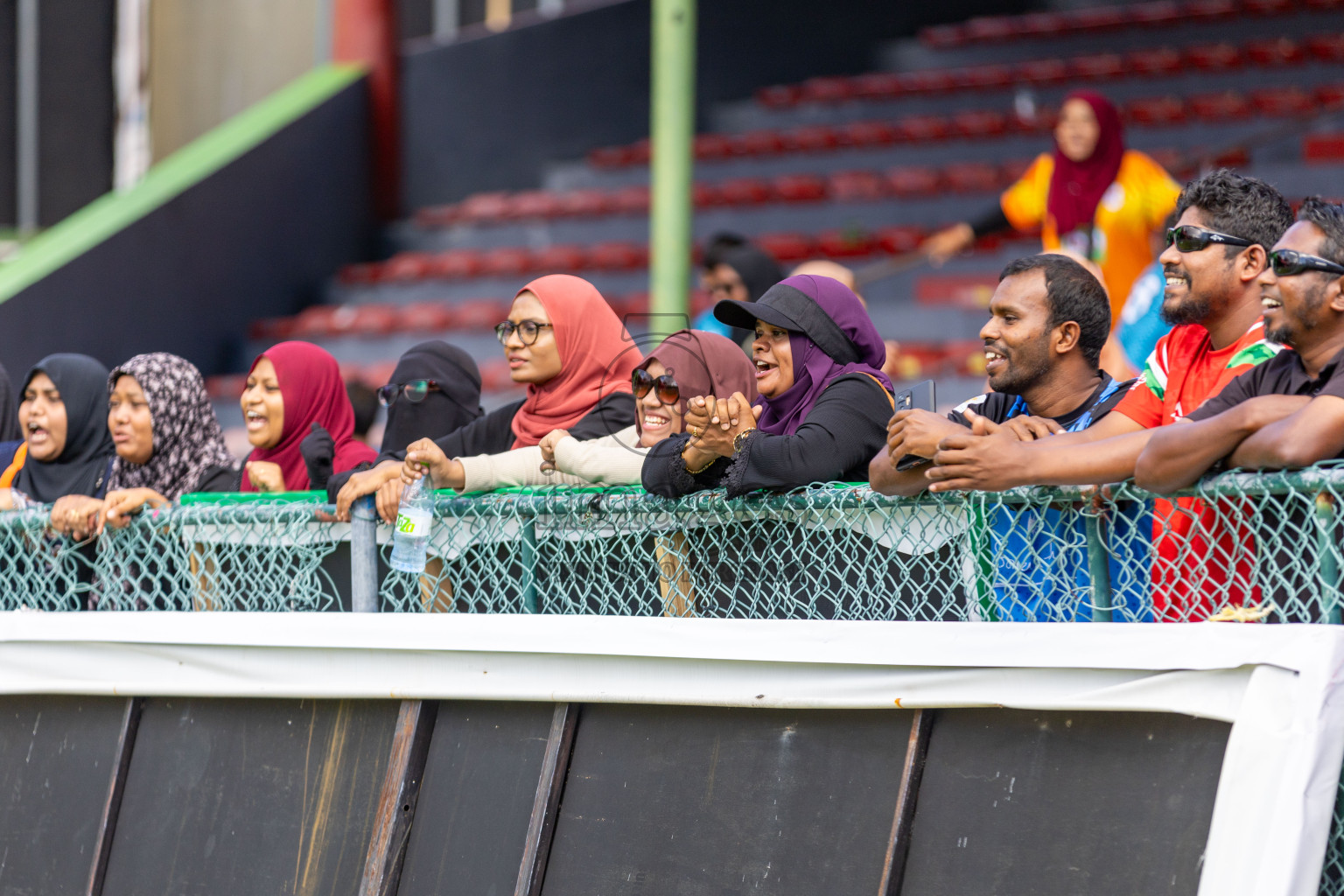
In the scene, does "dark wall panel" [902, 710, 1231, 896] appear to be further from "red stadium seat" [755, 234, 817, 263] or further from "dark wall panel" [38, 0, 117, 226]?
"dark wall panel" [38, 0, 117, 226]

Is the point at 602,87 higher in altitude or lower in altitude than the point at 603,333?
higher

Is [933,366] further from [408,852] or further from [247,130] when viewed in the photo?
[247,130]

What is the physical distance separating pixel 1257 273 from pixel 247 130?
8.97m

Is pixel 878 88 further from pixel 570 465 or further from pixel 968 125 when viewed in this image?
pixel 570 465

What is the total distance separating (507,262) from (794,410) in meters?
7.57

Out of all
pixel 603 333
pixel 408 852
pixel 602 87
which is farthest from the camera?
pixel 602 87

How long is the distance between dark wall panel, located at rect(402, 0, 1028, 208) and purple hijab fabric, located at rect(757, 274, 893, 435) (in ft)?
28.7

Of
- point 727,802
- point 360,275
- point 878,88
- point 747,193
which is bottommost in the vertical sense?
point 727,802

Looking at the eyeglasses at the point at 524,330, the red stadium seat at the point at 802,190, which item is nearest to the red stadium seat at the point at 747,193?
the red stadium seat at the point at 802,190

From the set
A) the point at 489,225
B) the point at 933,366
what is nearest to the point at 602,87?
the point at 489,225

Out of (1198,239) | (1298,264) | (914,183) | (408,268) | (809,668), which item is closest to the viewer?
(1298,264)

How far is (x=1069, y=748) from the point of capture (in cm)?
259

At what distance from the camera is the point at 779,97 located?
12422 mm

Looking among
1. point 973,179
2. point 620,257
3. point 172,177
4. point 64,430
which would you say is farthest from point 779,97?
point 64,430
